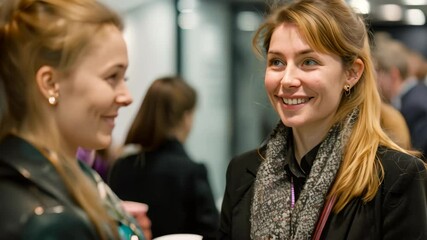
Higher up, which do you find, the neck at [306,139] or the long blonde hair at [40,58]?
the long blonde hair at [40,58]

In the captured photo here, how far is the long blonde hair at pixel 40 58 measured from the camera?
55.5 inches

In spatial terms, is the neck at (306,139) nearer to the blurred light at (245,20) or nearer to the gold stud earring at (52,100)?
the gold stud earring at (52,100)

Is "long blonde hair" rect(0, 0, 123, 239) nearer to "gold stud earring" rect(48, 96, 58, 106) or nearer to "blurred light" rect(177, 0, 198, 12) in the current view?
"gold stud earring" rect(48, 96, 58, 106)

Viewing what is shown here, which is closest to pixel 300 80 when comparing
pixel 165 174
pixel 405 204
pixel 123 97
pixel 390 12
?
pixel 405 204

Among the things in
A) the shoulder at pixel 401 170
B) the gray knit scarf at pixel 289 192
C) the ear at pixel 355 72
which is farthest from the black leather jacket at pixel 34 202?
the ear at pixel 355 72

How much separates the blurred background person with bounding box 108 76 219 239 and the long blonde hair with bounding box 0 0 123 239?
220 centimetres

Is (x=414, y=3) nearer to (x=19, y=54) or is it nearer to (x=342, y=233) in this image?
(x=342, y=233)

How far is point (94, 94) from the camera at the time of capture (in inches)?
57.6

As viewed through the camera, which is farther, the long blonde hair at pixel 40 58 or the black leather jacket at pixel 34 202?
the long blonde hair at pixel 40 58

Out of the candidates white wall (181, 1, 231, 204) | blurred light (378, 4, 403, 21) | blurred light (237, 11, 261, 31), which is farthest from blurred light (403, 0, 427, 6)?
white wall (181, 1, 231, 204)

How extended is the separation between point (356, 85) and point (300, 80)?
255 mm

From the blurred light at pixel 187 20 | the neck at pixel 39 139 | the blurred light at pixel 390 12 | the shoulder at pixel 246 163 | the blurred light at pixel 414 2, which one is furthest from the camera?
the blurred light at pixel 390 12

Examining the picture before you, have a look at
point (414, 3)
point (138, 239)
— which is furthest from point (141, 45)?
point (138, 239)

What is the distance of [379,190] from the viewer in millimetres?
2172
